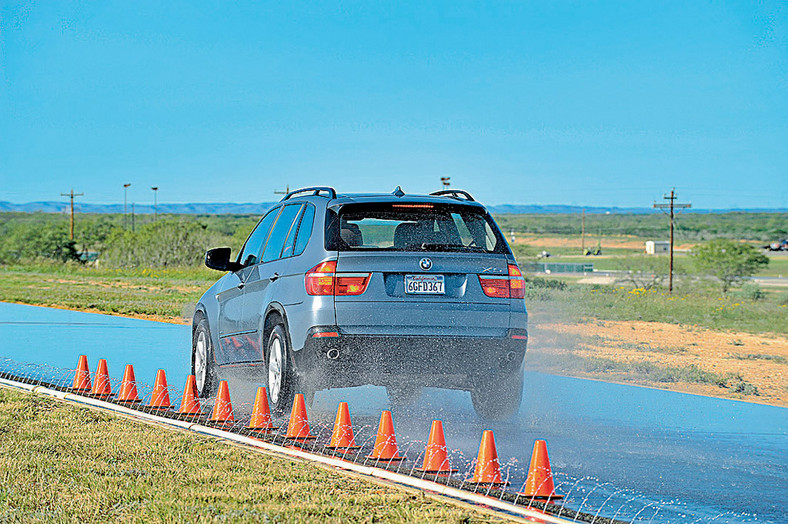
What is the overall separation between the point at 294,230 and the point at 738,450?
4.16 meters

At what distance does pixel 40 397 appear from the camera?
10945mm

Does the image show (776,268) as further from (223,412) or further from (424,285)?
(424,285)

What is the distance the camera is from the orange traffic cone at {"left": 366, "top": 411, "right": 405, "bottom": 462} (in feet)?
25.2

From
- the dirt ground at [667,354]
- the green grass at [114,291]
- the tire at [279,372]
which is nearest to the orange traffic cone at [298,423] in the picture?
the tire at [279,372]

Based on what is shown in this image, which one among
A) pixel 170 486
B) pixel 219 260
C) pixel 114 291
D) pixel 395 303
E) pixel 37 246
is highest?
pixel 219 260

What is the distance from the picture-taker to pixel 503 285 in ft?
28.6

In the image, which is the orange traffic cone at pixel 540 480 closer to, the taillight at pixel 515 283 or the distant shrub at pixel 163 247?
the taillight at pixel 515 283

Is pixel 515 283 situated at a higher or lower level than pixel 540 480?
higher

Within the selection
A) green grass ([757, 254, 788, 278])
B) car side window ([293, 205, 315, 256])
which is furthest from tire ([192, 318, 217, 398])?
green grass ([757, 254, 788, 278])

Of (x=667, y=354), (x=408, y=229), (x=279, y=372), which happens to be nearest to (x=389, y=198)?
(x=408, y=229)

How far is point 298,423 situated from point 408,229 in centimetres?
185

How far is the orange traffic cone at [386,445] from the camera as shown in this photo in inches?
302

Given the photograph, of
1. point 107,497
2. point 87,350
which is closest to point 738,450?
point 107,497

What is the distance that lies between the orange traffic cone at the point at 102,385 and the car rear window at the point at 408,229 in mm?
3896
